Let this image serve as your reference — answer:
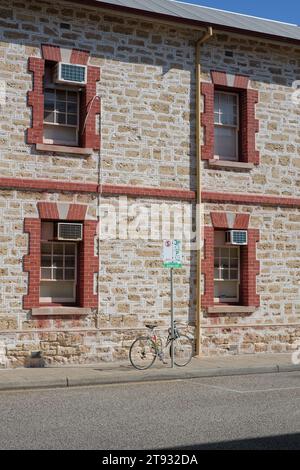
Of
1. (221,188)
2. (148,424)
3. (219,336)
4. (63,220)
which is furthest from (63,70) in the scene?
(148,424)

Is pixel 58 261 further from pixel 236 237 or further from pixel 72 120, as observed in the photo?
pixel 236 237

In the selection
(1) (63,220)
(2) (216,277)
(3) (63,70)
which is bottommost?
(2) (216,277)

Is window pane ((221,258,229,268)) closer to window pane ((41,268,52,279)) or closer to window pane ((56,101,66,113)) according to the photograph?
window pane ((41,268,52,279))

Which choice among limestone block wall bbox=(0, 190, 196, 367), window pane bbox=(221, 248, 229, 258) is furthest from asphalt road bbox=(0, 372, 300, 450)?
window pane bbox=(221, 248, 229, 258)

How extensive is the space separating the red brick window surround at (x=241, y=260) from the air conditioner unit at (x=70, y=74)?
175 inches

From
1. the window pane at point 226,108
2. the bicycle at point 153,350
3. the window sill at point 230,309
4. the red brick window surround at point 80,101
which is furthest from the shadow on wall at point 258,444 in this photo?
the window pane at point 226,108

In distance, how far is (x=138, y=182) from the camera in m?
16.2

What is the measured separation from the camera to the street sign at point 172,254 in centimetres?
1486


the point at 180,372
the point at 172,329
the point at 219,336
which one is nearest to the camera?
the point at 180,372

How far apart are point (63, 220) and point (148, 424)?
707cm

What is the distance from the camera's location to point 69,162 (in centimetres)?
1554

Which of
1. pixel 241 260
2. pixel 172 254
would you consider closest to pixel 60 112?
pixel 172 254

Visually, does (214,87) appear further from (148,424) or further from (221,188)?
(148,424)

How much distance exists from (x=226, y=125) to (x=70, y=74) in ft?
14.2
